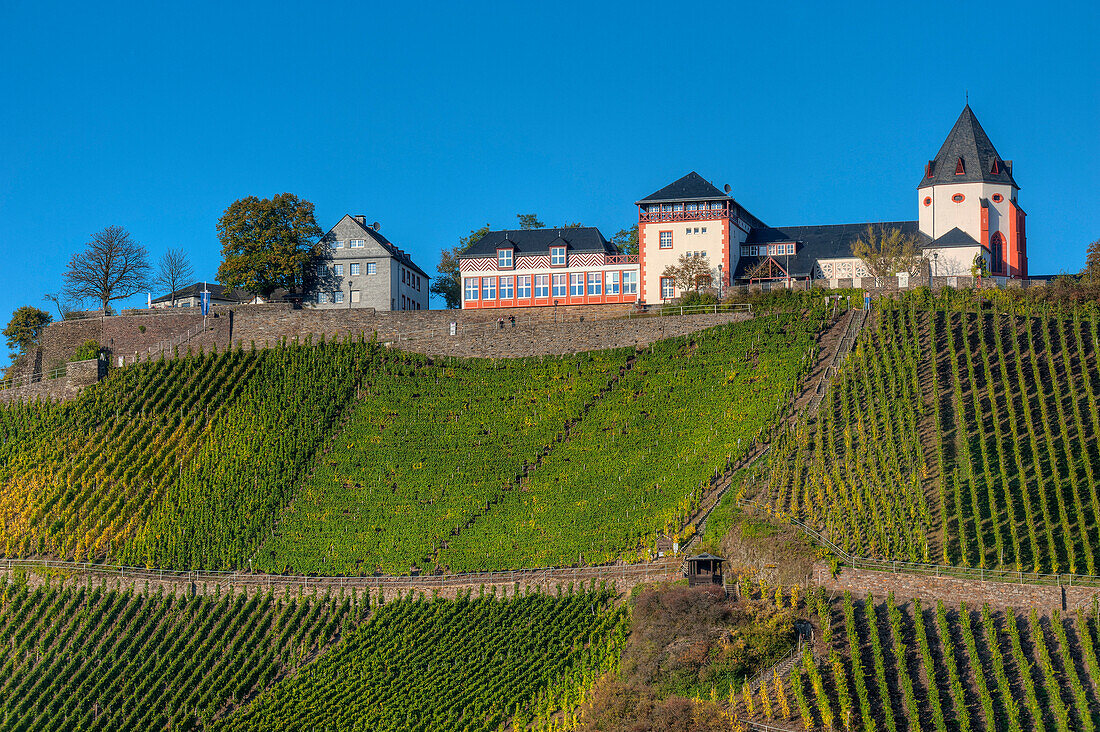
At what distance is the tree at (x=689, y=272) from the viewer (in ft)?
211

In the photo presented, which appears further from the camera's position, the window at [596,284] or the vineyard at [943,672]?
the window at [596,284]

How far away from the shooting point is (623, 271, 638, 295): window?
223 ft

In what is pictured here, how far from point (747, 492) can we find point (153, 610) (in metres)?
21.4

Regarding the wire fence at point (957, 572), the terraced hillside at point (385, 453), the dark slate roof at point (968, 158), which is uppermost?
the dark slate roof at point (968, 158)

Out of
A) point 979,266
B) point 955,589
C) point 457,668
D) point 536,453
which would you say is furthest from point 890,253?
Answer: point 457,668

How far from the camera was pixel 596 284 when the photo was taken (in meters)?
68.5

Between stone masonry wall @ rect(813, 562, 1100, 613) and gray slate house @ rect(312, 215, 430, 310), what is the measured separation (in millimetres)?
37035

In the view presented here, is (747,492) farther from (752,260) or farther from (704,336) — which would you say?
(752,260)

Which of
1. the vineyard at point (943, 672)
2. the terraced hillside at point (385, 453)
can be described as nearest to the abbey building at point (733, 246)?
the terraced hillside at point (385, 453)

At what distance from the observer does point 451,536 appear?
156 ft

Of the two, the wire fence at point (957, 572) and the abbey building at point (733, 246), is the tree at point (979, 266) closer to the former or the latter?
the abbey building at point (733, 246)

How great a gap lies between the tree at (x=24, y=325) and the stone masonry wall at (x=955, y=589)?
173ft

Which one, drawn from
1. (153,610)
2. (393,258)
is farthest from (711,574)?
(393,258)

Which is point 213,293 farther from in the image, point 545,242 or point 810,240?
point 810,240
